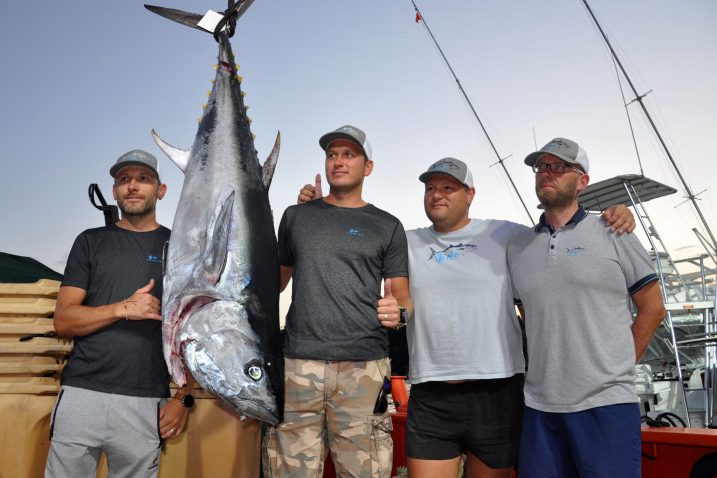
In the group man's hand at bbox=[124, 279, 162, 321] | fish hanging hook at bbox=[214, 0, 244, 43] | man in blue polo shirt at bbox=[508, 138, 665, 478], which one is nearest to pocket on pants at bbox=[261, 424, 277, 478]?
man's hand at bbox=[124, 279, 162, 321]

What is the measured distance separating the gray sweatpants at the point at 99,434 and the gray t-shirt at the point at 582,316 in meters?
1.63

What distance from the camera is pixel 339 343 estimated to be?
221 centimetres

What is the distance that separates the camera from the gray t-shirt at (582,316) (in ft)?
7.12

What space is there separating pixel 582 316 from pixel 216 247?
4.77ft

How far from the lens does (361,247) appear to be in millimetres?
2336

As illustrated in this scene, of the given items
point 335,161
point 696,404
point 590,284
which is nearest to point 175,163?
point 335,161

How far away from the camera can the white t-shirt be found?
8.02ft

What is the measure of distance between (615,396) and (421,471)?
897 mm

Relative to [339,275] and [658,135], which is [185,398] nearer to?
[339,275]

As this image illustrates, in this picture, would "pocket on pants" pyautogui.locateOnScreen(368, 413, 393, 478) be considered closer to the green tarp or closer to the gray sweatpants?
the gray sweatpants

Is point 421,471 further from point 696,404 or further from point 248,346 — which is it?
point 696,404

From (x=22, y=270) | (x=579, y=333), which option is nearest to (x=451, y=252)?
(x=579, y=333)

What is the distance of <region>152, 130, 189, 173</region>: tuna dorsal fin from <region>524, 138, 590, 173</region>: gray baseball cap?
150cm

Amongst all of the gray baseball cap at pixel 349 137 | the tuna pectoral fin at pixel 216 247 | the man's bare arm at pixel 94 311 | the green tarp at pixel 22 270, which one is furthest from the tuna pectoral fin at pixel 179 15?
the green tarp at pixel 22 270
